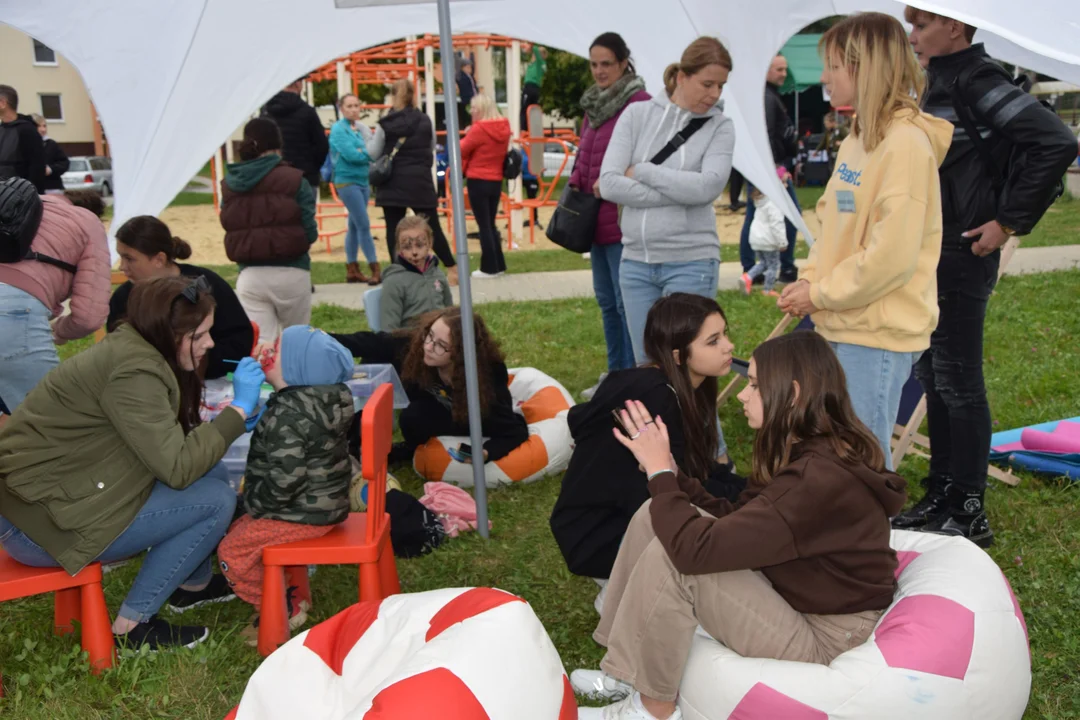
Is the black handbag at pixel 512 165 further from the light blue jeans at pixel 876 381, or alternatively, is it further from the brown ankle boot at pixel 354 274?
the light blue jeans at pixel 876 381

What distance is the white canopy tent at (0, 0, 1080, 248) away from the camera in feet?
13.3

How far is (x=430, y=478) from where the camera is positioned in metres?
4.75

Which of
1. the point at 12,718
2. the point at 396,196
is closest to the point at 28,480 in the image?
Result: the point at 12,718

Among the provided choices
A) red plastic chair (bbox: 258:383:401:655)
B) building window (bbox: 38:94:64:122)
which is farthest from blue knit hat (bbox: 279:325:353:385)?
building window (bbox: 38:94:64:122)

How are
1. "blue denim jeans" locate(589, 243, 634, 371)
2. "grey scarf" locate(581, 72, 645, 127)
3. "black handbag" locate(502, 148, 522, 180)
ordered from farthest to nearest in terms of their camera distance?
"black handbag" locate(502, 148, 522, 180) < "blue denim jeans" locate(589, 243, 634, 371) < "grey scarf" locate(581, 72, 645, 127)

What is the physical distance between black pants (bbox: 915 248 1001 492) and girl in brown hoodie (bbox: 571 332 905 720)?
1235 millimetres

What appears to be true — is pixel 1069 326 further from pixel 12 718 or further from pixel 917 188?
pixel 12 718

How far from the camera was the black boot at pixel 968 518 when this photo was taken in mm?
3750

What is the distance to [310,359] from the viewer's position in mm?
3209

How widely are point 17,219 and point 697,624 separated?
2.88 m

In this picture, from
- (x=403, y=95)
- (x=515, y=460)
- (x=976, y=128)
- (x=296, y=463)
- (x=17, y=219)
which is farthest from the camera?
(x=403, y=95)

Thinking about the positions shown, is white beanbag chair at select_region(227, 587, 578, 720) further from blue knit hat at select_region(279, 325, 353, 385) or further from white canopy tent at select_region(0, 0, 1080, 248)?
white canopy tent at select_region(0, 0, 1080, 248)

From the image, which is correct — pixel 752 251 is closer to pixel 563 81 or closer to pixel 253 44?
pixel 253 44

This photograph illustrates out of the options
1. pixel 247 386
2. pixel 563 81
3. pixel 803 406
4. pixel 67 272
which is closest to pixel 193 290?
pixel 247 386
